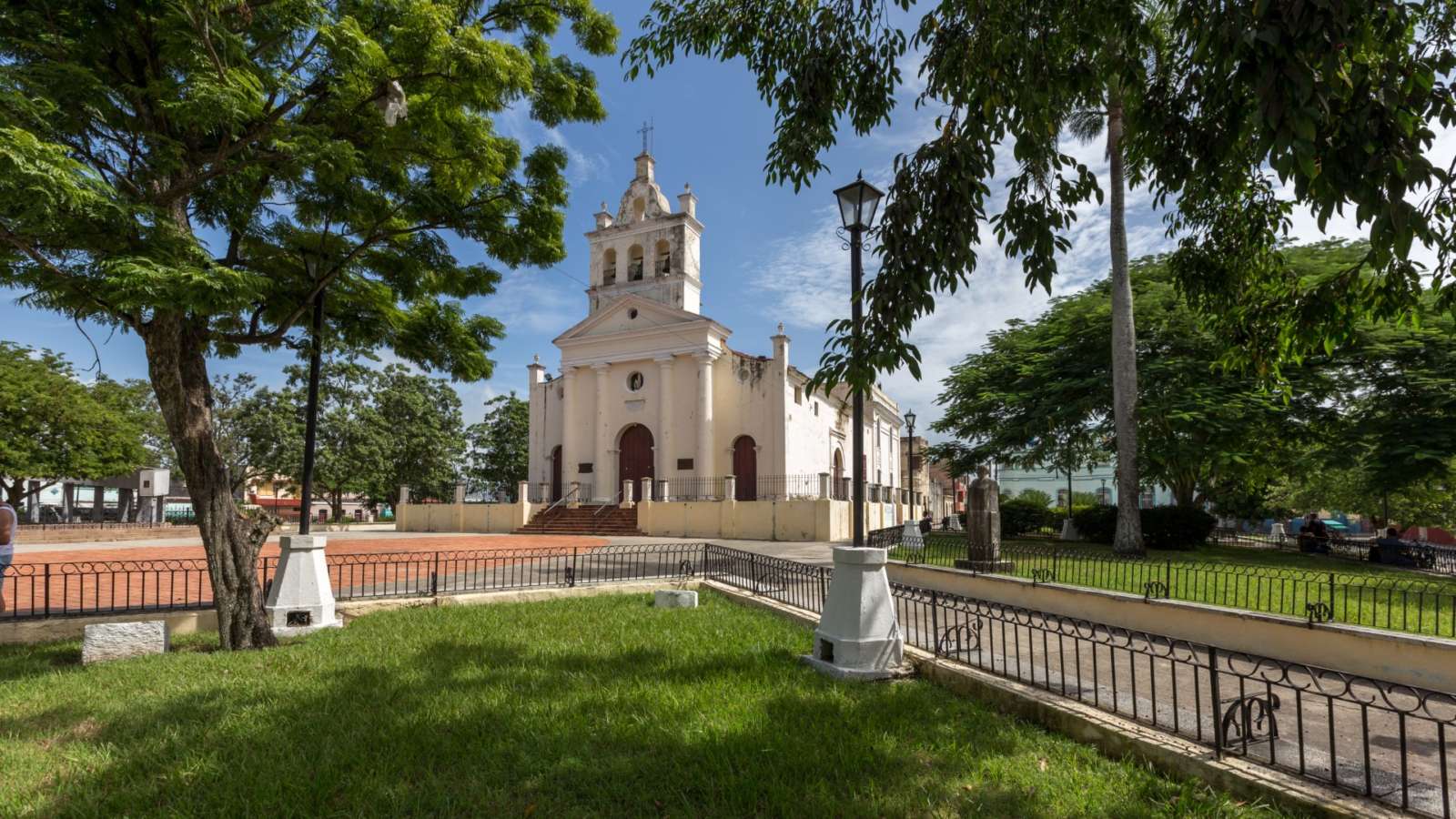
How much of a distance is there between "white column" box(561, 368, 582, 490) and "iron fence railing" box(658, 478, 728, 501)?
514 centimetres

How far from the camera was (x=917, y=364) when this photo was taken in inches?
151

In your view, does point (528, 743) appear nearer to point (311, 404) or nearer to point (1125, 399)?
point (311, 404)

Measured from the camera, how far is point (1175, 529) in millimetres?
18359

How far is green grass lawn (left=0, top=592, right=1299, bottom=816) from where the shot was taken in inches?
142

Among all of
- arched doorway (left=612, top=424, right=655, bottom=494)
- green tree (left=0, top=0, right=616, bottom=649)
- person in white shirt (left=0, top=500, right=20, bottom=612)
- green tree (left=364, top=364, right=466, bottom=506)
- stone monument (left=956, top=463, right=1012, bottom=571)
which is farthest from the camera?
green tree (left=364, top=364, right=466, bottom=506)

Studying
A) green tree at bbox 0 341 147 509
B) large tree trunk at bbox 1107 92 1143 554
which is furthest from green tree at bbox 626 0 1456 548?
green tree at bbox 0 341 147 509

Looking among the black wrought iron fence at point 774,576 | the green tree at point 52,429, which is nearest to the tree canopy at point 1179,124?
the black wrought iron fence at point 774,576

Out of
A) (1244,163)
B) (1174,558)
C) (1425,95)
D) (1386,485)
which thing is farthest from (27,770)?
(1386,485)

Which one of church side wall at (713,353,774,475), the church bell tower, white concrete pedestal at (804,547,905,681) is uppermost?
the church bell tower

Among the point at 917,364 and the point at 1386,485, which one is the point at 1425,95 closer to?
the point at 917,364

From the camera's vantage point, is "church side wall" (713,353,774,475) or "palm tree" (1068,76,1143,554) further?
"church side wall" (713,353,774,475)

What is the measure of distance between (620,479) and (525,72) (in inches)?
961

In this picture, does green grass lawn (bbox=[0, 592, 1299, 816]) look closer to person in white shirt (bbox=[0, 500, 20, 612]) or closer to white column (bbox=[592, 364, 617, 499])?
person in white shirt (bbox=[0, 500, 20, 612])

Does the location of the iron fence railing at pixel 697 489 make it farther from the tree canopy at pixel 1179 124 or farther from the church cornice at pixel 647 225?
the tree canopy at pixel 1179 124
